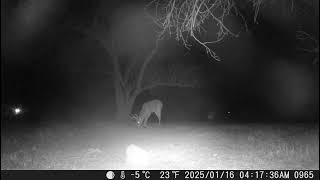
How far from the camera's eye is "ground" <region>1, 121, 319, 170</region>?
28.9ft

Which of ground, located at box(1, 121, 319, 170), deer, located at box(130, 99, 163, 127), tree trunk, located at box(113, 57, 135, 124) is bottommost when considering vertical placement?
ground, located at box(1, 121, 319, 170)

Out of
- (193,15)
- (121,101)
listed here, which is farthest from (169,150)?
(121,101)

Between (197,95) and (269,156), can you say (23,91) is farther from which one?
(269,156)

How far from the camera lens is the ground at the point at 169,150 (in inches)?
347

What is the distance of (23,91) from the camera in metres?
34.0

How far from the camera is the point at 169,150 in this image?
1051 centimetres

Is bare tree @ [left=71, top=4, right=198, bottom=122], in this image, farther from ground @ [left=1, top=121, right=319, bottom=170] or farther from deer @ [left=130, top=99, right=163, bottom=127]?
ground @ [left=1, top=121, right=319, bottom=170]

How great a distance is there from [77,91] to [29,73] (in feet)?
19.1

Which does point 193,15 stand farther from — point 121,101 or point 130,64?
point 130,64

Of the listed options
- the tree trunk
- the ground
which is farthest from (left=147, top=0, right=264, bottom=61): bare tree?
the tree trunk

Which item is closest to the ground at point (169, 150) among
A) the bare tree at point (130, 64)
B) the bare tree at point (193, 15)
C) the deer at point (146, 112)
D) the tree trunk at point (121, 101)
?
the bare tree at point (193, 15)

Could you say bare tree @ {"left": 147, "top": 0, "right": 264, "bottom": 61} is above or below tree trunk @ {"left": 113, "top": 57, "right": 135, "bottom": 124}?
below

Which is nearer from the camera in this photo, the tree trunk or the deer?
the deer

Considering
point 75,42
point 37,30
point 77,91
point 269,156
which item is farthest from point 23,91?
point 269,156
